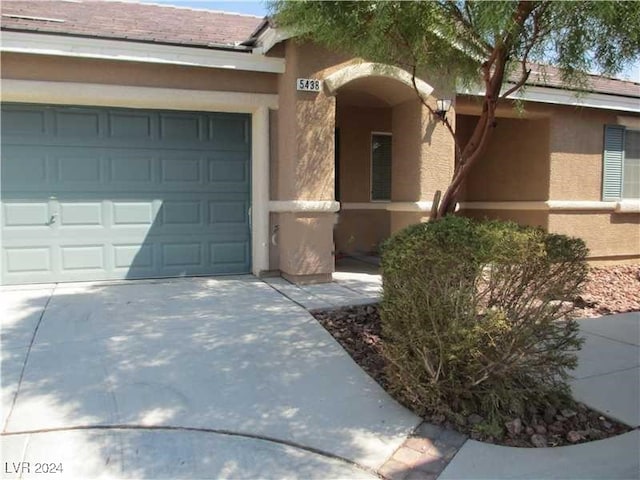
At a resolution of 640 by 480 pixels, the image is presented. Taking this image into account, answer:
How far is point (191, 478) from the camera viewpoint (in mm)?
3062

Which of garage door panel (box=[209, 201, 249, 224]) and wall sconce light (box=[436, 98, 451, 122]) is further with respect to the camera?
garage door panel (box=[209, 201, 249, 224])

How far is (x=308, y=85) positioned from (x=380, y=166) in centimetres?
434

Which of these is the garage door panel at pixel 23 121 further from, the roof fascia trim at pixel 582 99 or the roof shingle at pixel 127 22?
the roof fascia trim at pixel 582 99

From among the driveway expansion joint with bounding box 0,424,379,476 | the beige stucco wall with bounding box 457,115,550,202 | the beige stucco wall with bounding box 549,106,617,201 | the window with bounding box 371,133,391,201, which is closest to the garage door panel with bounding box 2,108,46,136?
the driveway expansion joint with bounding box 0,424,379,476

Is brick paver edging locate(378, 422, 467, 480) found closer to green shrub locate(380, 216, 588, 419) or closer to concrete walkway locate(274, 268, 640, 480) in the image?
concrete walkway locate(274, 268, 640, 480)

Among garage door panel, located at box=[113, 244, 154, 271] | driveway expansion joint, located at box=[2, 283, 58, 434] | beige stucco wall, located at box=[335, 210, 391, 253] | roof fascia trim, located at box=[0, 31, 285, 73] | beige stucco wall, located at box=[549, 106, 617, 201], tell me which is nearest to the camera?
driveway expansion joint, located at box=[2, 283, 58, 434]

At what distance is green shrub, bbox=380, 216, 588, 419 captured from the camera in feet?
11.8

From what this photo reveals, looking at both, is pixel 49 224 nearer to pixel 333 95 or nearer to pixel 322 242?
pixel 322 242

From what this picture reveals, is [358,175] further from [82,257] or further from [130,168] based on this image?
[82,257]

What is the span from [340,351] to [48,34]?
5.59 metres

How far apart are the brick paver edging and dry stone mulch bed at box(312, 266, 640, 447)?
11 cm

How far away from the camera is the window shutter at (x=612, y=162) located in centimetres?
1009

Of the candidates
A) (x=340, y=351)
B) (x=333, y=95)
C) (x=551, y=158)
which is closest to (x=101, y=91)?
(x=333, y=95)

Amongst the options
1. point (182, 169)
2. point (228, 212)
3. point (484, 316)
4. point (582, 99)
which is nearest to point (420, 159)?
point (228, 212)
